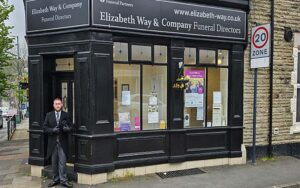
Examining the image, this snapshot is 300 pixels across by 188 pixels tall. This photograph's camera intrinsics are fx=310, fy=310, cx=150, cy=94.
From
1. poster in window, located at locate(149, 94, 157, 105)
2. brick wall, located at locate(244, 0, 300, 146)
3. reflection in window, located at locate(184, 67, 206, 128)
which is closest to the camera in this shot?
poster in window, located at locate(149, 94, 157, 105)

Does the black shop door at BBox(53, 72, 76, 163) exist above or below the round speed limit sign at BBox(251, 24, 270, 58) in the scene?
below

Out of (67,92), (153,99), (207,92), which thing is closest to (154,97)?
(153,99)

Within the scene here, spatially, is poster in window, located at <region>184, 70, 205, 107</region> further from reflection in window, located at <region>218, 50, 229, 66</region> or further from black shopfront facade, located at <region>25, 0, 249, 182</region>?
reflection in window, located at <region>218, 50, 229, 66</region>

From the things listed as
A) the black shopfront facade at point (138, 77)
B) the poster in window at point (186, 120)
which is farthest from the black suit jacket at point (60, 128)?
the poster in window at point (186, 120)

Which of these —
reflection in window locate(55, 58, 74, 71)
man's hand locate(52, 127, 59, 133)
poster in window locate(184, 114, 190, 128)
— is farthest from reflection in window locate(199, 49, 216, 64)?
man's hand locate(52, 127, 59, 133)

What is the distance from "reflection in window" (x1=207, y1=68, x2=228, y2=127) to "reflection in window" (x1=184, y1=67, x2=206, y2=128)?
8.3 inches

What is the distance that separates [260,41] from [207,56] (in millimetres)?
1444

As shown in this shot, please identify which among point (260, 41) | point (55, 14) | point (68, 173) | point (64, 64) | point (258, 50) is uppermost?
point (55, 14)

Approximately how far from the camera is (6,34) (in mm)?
13570

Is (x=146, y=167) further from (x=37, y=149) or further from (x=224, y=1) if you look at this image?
(x=224, y=1)

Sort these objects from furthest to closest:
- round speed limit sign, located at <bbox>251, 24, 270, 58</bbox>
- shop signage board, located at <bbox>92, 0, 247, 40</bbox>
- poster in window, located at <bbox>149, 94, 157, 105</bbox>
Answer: round speed limit sign, located at <bbox>251, 24, 270, 58</bbox> → poster in window, located at <bbox>149, 94, 157, 105</bbox> → shop signage board, located at <bbox>92, 0, 247, 40</bbox>

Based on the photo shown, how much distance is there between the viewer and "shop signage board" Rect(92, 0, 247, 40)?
22.4 ft

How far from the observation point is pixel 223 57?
8.59m

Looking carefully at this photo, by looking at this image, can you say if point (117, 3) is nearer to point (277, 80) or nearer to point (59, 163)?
point (59, 163)
